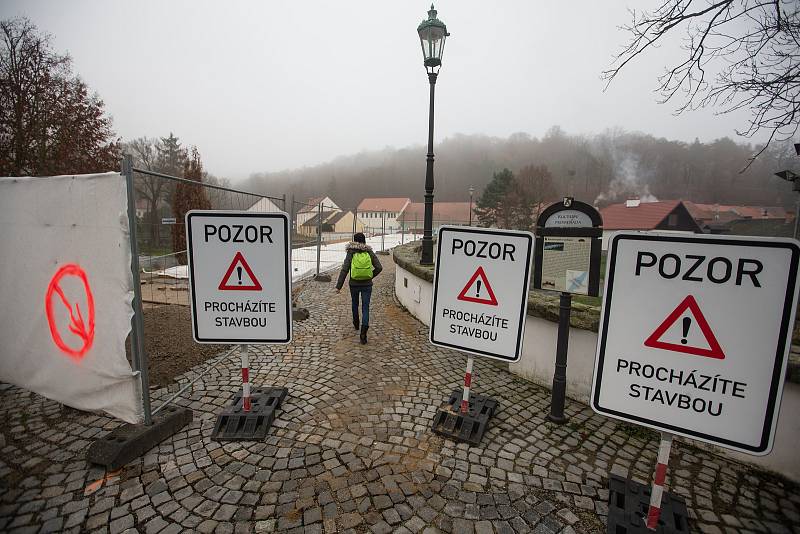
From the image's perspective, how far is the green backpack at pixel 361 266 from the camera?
6.14 meters

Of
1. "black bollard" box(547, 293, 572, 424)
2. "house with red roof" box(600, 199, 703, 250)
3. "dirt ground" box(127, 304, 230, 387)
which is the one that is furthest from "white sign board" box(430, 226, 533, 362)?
"house with red roof" box(600, 199, 703, 250)

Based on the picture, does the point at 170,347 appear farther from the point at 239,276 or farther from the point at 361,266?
the point at 361,266

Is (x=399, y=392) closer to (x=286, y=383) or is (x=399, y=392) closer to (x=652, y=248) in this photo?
(x=286, y=383)

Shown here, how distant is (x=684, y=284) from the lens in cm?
207

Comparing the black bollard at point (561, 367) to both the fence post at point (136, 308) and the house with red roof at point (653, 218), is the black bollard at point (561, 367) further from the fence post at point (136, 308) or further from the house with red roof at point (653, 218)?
the house with red roof at point (653, 218)

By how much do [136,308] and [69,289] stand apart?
2.45ft

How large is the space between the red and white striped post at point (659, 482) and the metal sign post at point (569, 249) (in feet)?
4.47

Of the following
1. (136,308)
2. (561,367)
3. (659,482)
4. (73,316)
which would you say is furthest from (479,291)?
(73,316)

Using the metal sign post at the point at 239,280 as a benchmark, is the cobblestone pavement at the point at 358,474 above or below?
below

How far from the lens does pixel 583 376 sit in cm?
427

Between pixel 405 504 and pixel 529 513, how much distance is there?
91cm

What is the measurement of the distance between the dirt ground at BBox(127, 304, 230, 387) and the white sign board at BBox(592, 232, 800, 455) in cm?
491

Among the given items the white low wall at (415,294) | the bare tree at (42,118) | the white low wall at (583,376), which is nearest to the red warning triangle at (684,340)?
the white low wall at (583,376)

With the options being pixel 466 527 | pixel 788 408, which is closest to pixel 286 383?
pixel 466 527
